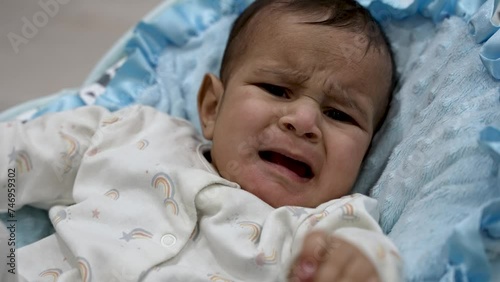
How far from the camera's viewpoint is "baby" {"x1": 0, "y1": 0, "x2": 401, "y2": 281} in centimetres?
95

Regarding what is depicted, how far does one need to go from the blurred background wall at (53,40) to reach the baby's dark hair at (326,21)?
3.15 feet

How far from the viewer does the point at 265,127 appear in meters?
1.05

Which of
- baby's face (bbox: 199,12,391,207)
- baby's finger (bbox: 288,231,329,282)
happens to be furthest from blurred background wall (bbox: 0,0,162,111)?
baby's finger (bbox: 288,231,329,282)

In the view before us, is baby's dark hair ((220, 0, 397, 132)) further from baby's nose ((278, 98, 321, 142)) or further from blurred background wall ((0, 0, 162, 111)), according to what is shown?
blurred background wall ((0, 0, 162, 111))

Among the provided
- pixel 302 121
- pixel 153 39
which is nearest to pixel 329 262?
pixel 302 121

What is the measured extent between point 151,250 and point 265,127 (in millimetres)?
265

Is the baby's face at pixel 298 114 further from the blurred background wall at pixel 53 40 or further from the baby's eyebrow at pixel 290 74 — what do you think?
the blurred background wall at pixel 53 40

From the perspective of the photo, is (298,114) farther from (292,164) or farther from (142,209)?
(142,209)

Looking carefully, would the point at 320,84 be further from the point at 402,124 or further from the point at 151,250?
the point at 151,250

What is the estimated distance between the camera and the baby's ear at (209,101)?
1204 millimetres

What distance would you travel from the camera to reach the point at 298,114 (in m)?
1.02

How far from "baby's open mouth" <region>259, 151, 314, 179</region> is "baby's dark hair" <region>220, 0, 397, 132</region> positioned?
0.67ft

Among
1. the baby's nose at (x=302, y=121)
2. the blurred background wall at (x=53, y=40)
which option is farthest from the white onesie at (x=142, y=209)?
the blurred background wall at (x=53, y=40)

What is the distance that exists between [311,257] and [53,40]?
1.70 metres
